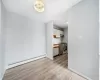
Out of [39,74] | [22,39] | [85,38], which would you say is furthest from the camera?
[22,39]

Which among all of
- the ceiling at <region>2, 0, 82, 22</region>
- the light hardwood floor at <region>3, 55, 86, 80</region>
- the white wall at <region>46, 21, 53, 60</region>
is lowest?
the light hardwood floor at <region>3, 55, 86, 80</region>

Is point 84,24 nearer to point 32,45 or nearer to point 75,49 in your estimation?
point 75,49

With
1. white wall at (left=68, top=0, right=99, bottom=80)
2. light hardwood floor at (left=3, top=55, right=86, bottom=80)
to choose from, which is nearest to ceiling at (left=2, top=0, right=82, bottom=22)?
white wall at (left=68, top=0, right=99, bottom=80)

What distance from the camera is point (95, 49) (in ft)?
6.47

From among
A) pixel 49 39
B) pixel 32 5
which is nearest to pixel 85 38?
pixel 32 5

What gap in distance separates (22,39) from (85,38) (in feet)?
9.72

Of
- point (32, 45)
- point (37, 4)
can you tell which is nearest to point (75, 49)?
point (37, 4)

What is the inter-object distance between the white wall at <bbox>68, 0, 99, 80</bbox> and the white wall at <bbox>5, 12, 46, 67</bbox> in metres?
2.30

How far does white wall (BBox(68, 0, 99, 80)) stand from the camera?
1.98 m

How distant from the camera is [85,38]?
2.26 meters

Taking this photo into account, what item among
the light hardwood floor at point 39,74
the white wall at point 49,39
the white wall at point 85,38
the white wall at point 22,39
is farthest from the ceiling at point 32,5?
the light hardwood floor at point 39,74

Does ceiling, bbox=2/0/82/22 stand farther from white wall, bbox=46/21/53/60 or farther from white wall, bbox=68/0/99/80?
white wall, bbox=46/21/53/60

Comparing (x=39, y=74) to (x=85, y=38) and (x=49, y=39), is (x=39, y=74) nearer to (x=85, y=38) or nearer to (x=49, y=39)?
(x=85, y=38)

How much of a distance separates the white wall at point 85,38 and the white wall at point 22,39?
2.30 metres
